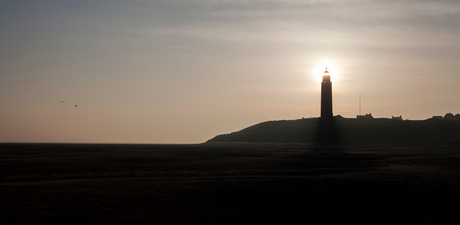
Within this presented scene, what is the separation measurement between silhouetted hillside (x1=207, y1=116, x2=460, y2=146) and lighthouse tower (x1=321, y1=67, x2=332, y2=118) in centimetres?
267

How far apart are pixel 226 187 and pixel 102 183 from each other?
7.39 meters

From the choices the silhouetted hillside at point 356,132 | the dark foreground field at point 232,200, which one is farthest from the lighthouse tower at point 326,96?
the dark foreground field at point 232,200

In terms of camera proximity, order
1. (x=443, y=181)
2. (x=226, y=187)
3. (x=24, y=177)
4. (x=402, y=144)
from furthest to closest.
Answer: (x=402, y=144)
(x=24, y=177)
(x=443, y=181)
(x=226, y=187)

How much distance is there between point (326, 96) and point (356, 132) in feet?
42.5

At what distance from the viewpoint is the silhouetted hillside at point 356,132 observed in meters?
102

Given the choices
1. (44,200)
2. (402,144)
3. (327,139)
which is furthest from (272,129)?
(44,200)

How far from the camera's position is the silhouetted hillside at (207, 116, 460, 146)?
102 meters

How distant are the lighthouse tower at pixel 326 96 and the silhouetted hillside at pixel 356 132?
8.76 feet

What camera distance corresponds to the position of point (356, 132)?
395 ft

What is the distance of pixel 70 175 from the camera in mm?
29812

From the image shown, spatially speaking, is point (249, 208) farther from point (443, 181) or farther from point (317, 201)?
point (443, 181)

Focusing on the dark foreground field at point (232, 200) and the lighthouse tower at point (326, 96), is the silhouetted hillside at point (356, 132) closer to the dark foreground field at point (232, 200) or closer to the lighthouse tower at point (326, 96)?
the lighthouse tower at point (326, 96)

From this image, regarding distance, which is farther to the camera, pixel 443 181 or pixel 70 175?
pixel 70 175

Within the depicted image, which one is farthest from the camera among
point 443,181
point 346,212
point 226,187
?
point 443,181
